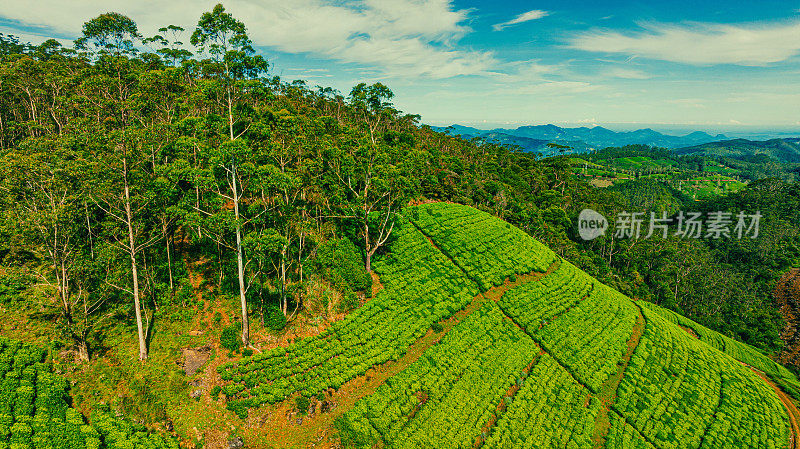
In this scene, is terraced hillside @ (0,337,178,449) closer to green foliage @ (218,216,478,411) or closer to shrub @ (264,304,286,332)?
green foliage @ (218,216,478,411)

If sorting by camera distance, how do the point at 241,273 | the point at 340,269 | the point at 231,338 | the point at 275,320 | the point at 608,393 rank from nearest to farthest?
the point at 241,273 < the point at 231,338 < the point at 275,320 < the point at 608,393 < the point at 340,269

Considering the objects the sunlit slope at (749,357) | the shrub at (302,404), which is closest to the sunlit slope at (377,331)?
the shrub at (302,404)

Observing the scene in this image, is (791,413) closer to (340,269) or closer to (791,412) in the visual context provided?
(791,412)

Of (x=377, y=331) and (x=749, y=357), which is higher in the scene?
(x=377, y=331)

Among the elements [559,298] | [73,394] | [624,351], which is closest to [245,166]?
[73,394]

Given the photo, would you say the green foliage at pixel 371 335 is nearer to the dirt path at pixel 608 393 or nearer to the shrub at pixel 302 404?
the shrub at pixel 302 404

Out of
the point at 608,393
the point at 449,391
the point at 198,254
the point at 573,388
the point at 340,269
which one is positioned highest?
the point at 198,254

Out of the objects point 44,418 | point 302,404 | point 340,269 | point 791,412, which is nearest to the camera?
point 44,418

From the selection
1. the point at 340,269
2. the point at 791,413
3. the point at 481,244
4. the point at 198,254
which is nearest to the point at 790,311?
the point at 791,413
